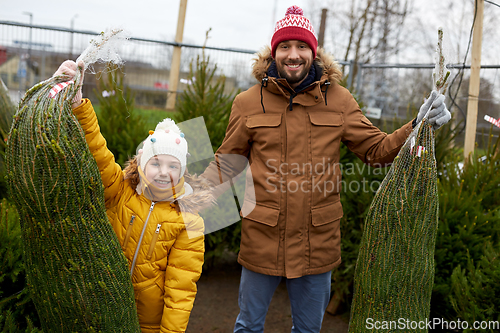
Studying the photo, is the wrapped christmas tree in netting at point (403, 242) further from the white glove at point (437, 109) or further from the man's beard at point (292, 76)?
the man's beard at point (292, 76)

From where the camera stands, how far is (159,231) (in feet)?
6.64

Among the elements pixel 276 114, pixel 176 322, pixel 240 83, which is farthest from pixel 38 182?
pixel 240 83

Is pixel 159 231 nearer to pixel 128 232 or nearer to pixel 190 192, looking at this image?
pixel 128 232

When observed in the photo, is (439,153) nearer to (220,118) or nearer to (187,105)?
(220,118)

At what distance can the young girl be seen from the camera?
2007 mm

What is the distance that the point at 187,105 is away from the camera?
14.1 feet

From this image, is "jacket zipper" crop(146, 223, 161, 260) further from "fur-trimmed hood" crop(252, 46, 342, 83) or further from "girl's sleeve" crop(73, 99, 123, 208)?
"fur-trimmed hood" crop(252, 46, 342, 83)

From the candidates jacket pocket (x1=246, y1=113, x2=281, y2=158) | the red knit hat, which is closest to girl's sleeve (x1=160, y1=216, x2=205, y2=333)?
jacket pocket (x1=246, y1=113, x2=281, y2=158)

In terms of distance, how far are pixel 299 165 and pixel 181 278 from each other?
0.95 meters

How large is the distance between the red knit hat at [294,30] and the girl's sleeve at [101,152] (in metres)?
1.26

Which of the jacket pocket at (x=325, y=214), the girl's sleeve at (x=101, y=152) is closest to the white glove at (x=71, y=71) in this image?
the girl's sleeve at (x=101, y=152)

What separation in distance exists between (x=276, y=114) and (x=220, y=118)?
73.9 inches

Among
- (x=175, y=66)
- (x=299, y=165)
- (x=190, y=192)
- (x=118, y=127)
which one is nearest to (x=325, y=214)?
(x=299, y=165)

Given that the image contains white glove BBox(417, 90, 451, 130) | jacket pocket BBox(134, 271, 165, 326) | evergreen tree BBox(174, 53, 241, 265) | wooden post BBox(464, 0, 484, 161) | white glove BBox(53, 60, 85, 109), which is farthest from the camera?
evergreen tree BBox(174, 53, 241, 265)
